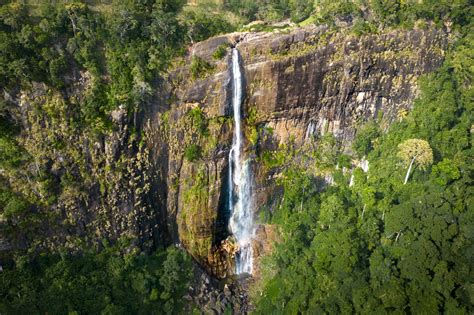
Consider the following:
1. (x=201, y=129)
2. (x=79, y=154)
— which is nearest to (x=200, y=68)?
(x=201, y=129)

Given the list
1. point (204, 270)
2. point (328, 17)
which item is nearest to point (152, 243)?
point (204, 270)

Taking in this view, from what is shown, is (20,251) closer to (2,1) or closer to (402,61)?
(2,1)

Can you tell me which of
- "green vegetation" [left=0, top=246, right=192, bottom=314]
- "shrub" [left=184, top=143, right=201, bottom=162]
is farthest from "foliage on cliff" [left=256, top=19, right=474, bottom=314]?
"shrub" [left=184, top=143, right=201, bottom=162]

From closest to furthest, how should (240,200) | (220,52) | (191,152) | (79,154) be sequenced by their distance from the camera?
(79,154) < (220,52) < (191,152) < (240,200)

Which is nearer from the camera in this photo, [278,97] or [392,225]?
[392,225]

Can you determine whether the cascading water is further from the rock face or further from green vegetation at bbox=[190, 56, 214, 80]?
green vegetation at bbox=[190, 56, 214, 80]

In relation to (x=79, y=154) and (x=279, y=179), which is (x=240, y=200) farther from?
(x=79, y=154)
